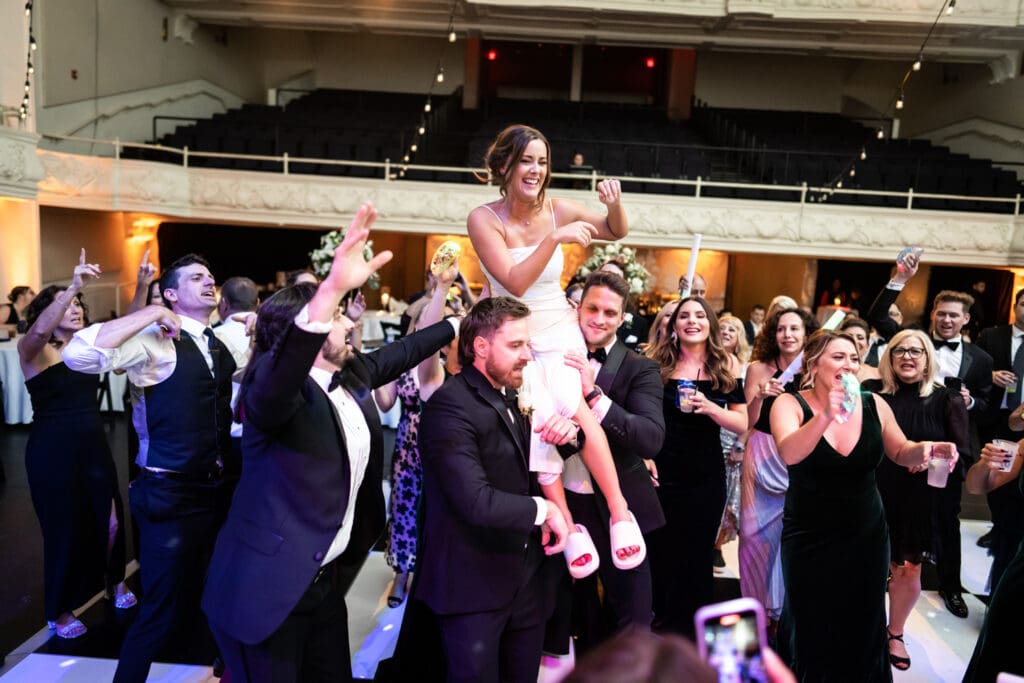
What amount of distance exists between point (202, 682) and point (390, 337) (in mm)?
6257

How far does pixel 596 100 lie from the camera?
56.9 feet

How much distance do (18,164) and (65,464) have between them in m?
7.03

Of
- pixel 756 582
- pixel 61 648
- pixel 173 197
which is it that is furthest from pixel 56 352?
pixel 173 197

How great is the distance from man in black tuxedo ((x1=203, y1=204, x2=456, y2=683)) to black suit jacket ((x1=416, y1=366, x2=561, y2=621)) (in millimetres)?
236

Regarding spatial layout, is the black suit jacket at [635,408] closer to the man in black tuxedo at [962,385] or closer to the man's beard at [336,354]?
the man's beard at [336,354]

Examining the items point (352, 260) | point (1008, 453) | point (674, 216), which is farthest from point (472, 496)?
point (674, 216)

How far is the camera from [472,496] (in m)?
1.92

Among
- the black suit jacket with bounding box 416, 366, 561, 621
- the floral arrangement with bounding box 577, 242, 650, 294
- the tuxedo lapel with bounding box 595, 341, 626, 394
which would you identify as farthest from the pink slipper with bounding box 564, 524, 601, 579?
the floral arrangement with bounding box 577, 242, 650, 294

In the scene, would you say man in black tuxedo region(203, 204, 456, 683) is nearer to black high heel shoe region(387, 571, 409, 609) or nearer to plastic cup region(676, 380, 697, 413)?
plastic cup region(676, 380, 697, 413)

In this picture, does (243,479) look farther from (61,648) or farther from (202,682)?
(61,648)

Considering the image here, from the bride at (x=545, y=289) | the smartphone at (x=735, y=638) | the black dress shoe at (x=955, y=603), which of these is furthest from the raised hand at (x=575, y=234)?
the black dress shoe at (x=955, y=603)

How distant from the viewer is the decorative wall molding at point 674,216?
1088 centimetres

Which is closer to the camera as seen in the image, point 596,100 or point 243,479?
point 243,479

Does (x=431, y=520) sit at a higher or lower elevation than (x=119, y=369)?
lower
